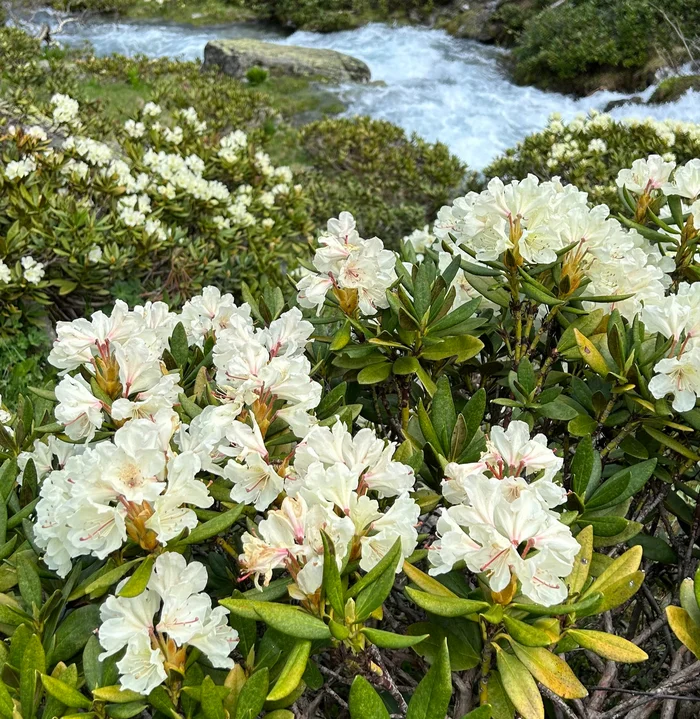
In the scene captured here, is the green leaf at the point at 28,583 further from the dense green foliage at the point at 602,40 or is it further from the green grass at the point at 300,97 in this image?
the dense green foliage at the point at 602,40

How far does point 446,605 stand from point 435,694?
0.11m

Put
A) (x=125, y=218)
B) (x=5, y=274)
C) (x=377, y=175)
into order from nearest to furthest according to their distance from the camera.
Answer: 1. (x=5, y=274)
2. (x=125, y=218)
3. (x=377, y=175)

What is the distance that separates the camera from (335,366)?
1.37 m

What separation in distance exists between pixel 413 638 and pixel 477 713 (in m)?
0.13

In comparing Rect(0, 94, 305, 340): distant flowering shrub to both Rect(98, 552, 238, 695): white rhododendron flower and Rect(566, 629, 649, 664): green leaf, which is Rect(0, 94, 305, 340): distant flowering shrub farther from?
Rect(566, 629, 649, 664): green leaf

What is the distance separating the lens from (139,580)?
0.86 metres

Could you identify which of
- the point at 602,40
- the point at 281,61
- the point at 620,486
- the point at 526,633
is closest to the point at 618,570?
the point at 620,486

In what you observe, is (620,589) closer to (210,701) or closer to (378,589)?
(378,589)

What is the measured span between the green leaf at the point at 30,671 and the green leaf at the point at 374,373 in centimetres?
69

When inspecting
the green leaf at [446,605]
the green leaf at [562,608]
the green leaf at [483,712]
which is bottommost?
the green leaf at [483,712]

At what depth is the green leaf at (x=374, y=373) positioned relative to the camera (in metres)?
1.26

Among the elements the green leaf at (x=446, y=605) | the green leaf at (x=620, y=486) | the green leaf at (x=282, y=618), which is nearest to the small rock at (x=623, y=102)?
the green leaf at (x=620, y=486)

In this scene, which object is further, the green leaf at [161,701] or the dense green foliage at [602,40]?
the dense green foliage at [602,40]

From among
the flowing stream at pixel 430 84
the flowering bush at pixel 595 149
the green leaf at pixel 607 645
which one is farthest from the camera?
the flowing stream at pixel 430 84
